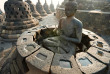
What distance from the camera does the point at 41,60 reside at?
1563 mm

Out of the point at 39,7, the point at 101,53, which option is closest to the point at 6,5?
the point at 101,53

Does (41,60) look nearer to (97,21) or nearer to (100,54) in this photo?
(100,54)

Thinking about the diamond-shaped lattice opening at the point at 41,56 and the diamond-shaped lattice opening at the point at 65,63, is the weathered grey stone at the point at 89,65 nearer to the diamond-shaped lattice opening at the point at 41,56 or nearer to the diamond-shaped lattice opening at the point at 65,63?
the diamond-shaped lattice opening at the point at 65,63

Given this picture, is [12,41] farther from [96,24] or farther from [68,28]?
[96,24]

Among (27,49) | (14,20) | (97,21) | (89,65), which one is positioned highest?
(14,20)

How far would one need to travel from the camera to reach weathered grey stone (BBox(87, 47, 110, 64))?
1620mm

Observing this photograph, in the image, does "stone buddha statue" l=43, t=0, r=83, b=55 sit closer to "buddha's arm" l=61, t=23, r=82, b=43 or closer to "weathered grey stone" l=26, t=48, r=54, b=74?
"buddha's arm" l=61, t=23, r=82, b=43

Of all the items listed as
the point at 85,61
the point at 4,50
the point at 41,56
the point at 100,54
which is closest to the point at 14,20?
the point at 4,50

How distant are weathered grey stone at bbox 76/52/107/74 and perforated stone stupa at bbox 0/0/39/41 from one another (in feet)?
18.6

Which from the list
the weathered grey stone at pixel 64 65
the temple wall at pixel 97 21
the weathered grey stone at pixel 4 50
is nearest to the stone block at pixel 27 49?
the weathered grey stone at pixel 64 65

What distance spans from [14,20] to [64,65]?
253 inches

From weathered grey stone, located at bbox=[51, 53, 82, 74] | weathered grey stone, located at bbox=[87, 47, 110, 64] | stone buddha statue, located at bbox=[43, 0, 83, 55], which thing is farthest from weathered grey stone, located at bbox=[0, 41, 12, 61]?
weathered grey stone, located at bbox=[87, 47, 110, 64]

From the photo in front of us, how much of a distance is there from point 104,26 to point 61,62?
8.18 metres

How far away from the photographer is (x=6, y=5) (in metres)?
6.17
